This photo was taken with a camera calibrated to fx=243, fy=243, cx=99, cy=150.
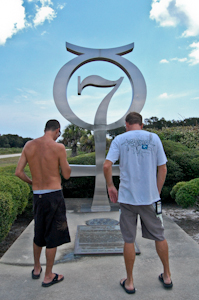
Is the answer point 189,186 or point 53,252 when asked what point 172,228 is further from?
point 53,252

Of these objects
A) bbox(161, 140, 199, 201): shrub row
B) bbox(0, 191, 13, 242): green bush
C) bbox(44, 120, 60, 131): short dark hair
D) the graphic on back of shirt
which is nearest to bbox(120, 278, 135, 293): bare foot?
the graphic on back of shirt

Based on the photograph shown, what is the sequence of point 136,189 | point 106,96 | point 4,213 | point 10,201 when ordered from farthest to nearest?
1. point 106,96
2. point 10,201
3. point 4,213
4. point 136,189

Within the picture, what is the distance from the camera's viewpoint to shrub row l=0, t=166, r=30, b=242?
350cm

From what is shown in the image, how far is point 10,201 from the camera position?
3.74 meters

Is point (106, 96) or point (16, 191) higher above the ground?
point (106, 96)

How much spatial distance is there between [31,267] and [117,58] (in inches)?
184

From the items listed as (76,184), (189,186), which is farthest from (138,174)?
(76,184)

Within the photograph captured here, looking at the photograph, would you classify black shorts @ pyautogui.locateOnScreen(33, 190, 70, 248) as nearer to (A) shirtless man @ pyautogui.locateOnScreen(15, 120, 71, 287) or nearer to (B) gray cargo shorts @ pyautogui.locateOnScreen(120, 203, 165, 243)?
(A) shirtless man @ pyautogui.locateOnScreen(15, 120, 71, 287)

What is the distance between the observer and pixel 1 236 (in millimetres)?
3506

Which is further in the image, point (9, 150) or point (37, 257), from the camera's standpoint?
point (9, 150)

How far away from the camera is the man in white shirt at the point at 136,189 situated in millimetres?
2303

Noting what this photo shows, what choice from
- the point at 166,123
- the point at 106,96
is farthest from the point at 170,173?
the point at 166,123

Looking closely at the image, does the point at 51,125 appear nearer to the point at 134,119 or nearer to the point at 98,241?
the point at 134,119

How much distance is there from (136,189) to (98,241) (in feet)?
5.21
